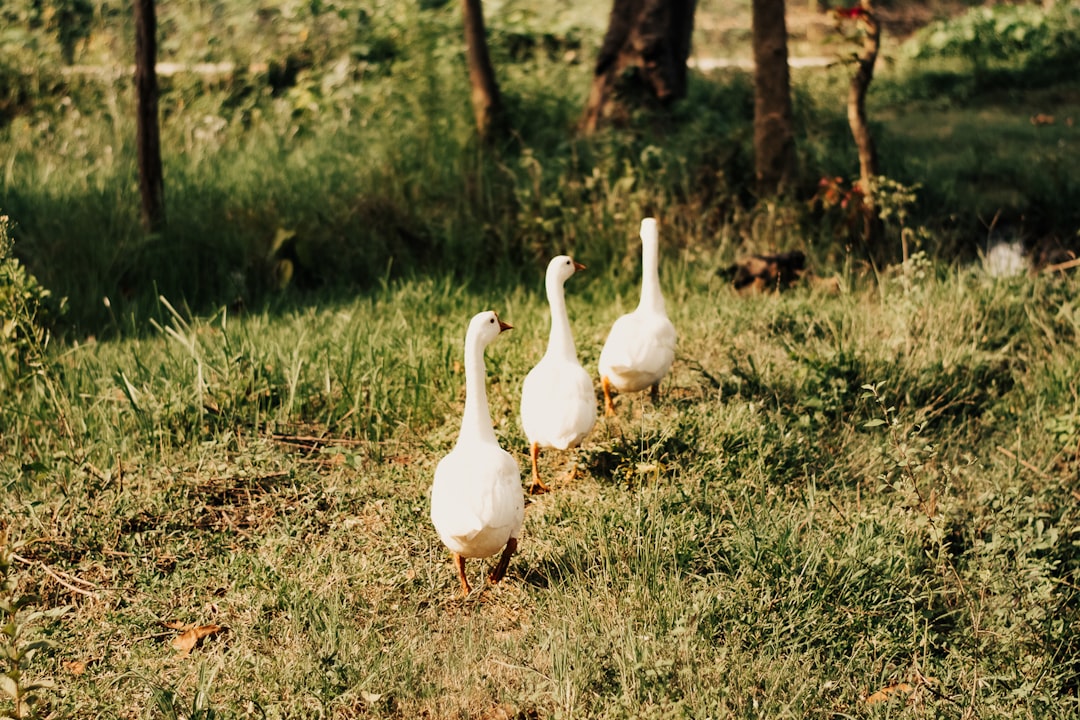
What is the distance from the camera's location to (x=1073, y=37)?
13180mm

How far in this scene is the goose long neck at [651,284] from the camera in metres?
5.03

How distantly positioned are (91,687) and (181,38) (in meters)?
9.94

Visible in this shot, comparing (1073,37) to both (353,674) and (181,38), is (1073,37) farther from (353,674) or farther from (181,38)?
(353,674)

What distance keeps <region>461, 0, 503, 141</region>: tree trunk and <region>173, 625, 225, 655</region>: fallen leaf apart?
541 cm

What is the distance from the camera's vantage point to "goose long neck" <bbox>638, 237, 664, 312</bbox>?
5.03 m

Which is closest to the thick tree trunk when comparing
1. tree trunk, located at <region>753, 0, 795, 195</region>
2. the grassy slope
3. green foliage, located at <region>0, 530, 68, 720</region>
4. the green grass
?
the green grass

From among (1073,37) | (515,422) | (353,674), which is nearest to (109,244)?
(515,422)

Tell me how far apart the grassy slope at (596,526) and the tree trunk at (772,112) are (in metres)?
1.58

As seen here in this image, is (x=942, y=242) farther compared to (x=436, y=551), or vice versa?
→ (x=942, y=242)

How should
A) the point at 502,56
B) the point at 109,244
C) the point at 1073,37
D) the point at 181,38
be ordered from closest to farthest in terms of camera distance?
the point at 109,244, the point at 502,56, the point at 181,38, the point at 1073,37

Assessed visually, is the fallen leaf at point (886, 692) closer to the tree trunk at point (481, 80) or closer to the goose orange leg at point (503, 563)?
the goose orange leg at point (503, 563)

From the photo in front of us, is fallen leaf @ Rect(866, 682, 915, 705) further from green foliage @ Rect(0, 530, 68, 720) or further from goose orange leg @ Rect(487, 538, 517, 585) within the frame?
green foliage @ Rect(0, 530, 68, 720)

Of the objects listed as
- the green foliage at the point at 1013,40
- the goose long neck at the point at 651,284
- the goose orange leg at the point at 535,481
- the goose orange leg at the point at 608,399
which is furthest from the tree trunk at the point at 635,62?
the green foliage at the point at 1013,40

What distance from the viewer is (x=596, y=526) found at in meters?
4.08
